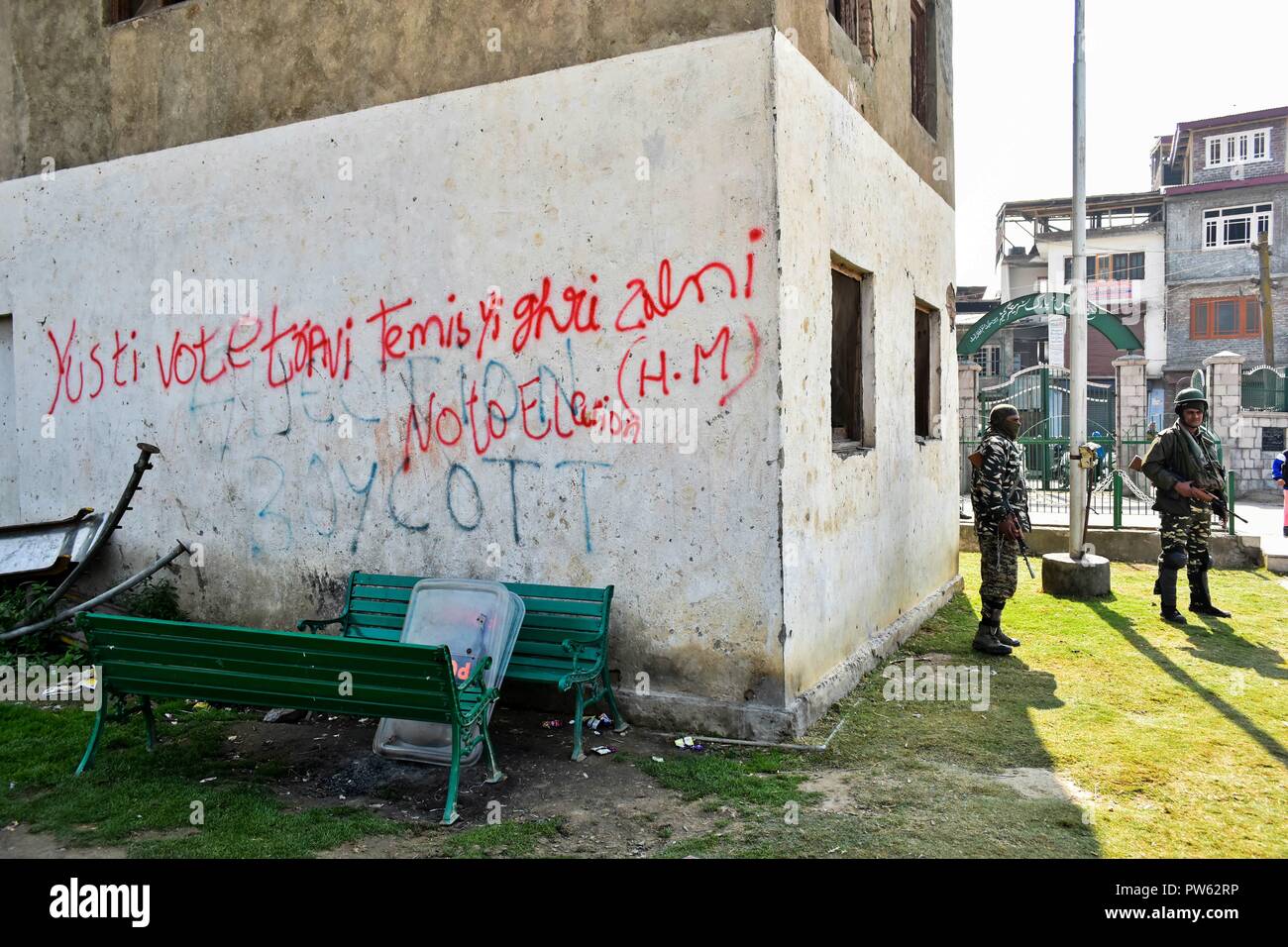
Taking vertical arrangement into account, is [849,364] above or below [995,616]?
above

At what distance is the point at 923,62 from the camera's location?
30.0ft

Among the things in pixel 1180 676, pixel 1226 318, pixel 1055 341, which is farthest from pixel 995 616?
pixel 1226 318

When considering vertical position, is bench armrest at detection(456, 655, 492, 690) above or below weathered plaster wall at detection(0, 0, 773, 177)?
below

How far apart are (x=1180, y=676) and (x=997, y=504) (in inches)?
65.2

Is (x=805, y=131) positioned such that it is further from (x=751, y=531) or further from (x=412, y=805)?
(x=412, y=805)

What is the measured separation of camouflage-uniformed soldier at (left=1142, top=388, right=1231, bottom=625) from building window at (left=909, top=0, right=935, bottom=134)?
346 centimetres

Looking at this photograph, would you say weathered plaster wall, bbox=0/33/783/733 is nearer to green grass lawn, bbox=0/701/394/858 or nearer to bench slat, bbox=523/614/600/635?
bench slat, bbox=523/614/600/635

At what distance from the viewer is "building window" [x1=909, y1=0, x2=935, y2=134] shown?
29.4 ft

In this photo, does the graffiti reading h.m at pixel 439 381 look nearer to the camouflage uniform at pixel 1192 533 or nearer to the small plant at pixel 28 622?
the small plant at pixel 28 622

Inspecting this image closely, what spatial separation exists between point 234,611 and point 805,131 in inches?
202

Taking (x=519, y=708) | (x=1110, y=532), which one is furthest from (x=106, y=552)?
(x=1110, y=532)

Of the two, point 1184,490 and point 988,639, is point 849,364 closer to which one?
point 988,639

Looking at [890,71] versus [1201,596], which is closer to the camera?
[890,71]

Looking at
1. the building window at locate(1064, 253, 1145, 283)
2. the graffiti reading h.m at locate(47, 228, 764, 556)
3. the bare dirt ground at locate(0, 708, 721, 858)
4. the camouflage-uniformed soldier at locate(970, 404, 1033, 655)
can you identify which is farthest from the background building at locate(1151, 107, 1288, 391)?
the bare dirt ground at locate(0, 708, 721, 858)
